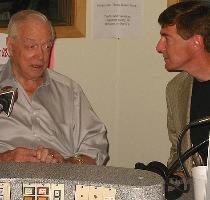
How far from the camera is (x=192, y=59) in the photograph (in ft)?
7.86

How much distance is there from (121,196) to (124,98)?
1.66 m

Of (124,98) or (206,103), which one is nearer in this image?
(206,103)

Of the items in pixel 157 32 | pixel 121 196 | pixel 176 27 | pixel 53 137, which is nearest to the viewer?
pixel 121 196

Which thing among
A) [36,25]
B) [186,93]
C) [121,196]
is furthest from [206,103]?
[121,196]

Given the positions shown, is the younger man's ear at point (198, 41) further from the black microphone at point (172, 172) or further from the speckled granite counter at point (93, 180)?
the speckled granite counter at point (93, 180)

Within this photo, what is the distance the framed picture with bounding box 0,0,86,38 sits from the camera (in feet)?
8.73

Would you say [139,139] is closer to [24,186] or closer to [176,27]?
[176,27]

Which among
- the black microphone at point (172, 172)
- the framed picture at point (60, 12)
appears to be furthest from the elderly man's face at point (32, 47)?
the black microphone at point (172, 172)

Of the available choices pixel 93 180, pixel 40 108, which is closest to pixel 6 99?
pixel 93 180

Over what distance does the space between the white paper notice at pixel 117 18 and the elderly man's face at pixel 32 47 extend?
52cm

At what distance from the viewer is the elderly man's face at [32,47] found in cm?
222

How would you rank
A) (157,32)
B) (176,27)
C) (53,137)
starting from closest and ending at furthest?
(53,137) → (176,27) → (157,32)

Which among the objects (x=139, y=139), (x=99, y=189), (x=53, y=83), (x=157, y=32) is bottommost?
(x=139, y=139)

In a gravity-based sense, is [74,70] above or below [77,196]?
above
